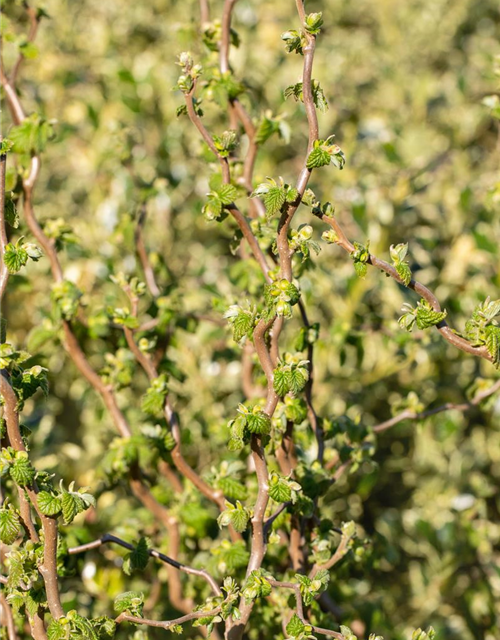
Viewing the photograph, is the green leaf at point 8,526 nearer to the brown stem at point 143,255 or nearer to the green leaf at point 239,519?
the green leaf at point 239,519

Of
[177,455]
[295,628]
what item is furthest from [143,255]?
[295,628]

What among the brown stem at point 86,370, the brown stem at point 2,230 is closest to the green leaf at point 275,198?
the brown stem at point 2,230

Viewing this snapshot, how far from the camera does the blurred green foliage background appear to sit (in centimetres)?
130

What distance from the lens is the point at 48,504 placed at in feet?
2.35

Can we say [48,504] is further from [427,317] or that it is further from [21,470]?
[427,317]

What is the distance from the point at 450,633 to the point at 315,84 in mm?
1069

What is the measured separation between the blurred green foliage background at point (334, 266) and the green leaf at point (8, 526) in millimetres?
208

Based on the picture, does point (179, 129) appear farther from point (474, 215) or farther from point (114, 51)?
point (474, 215)

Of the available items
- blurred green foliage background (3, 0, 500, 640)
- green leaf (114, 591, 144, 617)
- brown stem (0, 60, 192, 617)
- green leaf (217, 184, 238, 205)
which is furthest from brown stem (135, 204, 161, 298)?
green leaf (114, 591, 144, 617)

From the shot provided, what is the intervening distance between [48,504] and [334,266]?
4.55 feet

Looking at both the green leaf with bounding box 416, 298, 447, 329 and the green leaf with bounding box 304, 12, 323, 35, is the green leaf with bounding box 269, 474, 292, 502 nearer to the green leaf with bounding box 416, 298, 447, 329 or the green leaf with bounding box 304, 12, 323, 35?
Result: the green leaf with bounding box 416, 298, 447, 329

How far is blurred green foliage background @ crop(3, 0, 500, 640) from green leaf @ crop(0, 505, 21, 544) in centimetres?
21

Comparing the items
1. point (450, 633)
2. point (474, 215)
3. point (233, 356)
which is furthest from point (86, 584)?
point (474, 215)

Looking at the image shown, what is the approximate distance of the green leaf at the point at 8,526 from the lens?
2.36ft
